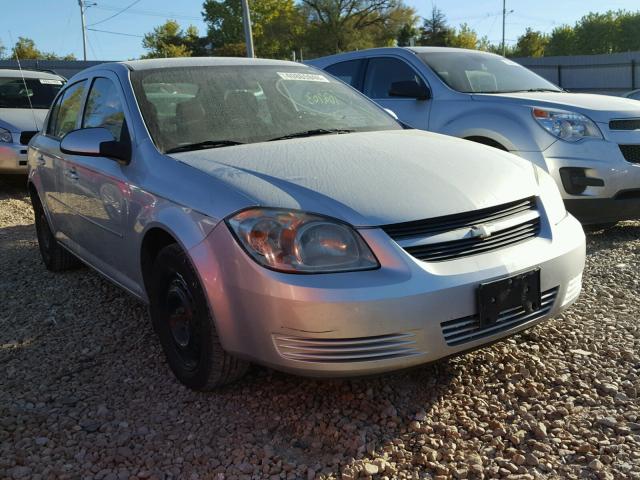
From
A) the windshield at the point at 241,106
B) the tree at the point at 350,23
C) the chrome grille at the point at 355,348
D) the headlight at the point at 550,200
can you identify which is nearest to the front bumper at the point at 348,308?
the chrome grille at the point at 355,348

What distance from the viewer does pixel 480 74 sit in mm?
6199

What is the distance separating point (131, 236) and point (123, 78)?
3.18 feet

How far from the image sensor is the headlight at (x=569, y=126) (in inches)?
199

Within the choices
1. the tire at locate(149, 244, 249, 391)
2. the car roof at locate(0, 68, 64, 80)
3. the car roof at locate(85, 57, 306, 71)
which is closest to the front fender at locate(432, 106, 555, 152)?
the car roof at locate(85, 57, 306, 71)

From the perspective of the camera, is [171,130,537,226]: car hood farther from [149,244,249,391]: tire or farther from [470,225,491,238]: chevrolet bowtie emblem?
[149,244,249,391]: tire

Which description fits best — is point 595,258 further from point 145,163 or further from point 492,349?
point 145,163

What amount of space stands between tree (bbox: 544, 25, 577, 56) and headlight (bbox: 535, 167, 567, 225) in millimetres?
79973

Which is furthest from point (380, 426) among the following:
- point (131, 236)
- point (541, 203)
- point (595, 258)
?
point (595, 258)

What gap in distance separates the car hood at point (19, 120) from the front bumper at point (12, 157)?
0.26 metres

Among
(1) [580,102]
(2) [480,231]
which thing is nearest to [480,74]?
(1) [580,102]

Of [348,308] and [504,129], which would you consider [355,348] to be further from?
[504,129]

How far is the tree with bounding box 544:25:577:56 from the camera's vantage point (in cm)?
7556

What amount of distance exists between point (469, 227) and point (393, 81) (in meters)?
4.20

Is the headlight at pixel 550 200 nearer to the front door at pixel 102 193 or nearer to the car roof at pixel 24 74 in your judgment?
the front door at pixel 102 193
